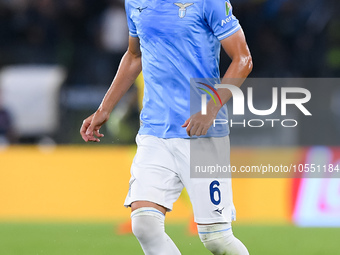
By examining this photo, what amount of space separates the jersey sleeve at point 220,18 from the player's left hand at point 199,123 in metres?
0.48

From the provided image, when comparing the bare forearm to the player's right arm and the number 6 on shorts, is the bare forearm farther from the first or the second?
the number 6 on shorts

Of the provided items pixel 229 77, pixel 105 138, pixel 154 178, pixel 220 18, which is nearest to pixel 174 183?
pixel 154 178

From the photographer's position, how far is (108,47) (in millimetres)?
12008

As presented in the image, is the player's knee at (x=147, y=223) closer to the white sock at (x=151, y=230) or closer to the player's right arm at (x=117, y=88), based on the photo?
the white sock at (x=151, y=230)

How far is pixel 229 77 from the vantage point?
4.27 m

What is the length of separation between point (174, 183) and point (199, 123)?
0.48m

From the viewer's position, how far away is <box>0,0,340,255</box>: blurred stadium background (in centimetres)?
831

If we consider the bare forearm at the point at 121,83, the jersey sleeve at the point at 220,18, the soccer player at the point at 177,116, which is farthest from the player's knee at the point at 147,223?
the jersey sleeve at the point at 220,18

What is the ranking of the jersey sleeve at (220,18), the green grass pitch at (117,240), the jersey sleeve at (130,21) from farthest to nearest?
1. the green grass pitch at (117,240)
2. the jersey sleeve at (130,21)
3. the jersey sleeve at (220,18)

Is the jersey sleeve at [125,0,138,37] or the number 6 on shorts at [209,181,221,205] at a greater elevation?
the jersey sleeve at [125,0,138,37]

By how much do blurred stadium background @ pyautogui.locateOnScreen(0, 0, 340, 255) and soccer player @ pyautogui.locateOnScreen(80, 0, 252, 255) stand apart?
2463 millimetres

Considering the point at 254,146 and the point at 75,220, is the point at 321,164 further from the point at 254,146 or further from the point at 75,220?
the point at 75,220

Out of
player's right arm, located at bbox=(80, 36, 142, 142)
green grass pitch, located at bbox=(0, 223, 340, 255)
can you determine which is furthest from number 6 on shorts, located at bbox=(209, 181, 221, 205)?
Answer: green grass pitch, located at bbox=(0, 223, 340, 255)

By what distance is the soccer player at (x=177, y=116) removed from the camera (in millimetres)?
4355
